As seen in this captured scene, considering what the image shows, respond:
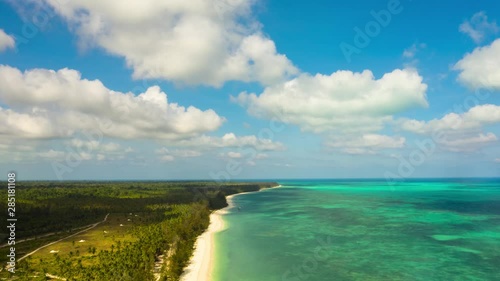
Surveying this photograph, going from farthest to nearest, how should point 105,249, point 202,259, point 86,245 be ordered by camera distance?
point 86,245 < point 105,249 < point 202,259

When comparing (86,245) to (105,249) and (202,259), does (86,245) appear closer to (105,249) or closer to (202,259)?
(105,249)

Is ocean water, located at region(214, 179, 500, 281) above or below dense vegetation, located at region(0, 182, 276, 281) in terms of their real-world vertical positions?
below

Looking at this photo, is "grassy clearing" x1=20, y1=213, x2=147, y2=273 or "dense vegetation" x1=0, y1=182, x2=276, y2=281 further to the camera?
"grassy clearing" x1=20, y1=213, x2=147, y2=273

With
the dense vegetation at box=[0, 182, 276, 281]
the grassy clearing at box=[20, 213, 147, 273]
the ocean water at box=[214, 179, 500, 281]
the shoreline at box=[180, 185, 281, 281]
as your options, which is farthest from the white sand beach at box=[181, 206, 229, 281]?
the grassy clearing at box=[20, 213, 147, 273]

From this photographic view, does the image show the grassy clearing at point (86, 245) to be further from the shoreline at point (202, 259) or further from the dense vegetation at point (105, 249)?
the shoreline at point (202, 259)

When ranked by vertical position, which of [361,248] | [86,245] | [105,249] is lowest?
[361,248]

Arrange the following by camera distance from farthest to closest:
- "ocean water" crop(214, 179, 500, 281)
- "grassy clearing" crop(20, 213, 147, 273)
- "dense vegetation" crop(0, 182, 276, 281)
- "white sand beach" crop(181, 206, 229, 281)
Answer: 1. "grassy clearing" crop(20, 213, 147, 273)
2. "ocean water" crop(214, 179, 500, 281)
3. "white sand beach" crop(181, 206, 229, 281)
4. "dense vegetation" crop(0, 182, 276, 281)

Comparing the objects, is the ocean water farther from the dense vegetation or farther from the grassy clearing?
the grassy clearing

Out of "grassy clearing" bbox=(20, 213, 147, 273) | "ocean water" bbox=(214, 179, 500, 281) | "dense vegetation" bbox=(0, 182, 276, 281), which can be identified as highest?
"dense vegetation" bbox=(0, 182, 276, 281)

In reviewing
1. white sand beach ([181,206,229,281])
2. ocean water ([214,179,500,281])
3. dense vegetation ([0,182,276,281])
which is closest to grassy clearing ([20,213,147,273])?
dense vegetation ([0,182,276,281])

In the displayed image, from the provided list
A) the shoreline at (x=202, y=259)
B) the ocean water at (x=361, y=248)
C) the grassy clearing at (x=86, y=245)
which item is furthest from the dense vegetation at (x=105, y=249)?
the ocean water at (x=361, y=248)

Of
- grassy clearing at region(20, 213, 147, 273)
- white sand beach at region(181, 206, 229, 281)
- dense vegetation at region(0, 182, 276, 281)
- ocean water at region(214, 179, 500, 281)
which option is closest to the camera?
dense vegetation at region(0, 182, 276, 281)

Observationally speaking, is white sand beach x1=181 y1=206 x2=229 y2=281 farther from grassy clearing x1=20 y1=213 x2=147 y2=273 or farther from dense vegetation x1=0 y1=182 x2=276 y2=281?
grassy clearing x1=20 y1=213 x2=147 y2=273

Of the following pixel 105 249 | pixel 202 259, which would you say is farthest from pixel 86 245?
pixel 202 259
